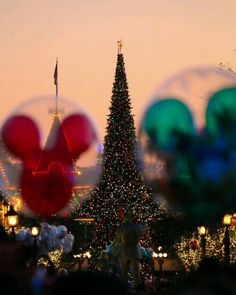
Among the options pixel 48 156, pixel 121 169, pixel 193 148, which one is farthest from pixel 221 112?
pixel 121 169

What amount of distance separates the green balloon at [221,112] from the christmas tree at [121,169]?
96.2 feet

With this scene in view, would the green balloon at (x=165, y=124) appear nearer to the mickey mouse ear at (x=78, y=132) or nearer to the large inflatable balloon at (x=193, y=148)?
the large inflatable balloon at (x=193, y=148)

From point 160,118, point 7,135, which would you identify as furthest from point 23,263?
point 7,135

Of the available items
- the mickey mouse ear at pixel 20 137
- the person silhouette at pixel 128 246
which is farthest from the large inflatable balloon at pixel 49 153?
the person silhouette at pixel 128 246

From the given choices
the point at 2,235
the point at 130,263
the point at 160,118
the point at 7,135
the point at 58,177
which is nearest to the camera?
the point at 2,235

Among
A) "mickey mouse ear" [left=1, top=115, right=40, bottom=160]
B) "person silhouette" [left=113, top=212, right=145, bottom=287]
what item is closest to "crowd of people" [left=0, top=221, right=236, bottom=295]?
"person silhouette" [left=113, top=212, right=145, bottom=287]

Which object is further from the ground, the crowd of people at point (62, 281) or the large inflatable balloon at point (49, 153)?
the large inflatable balloon at point (49, 153)

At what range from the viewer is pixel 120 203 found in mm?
43344

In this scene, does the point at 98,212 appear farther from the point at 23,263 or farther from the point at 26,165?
the point at 23,263

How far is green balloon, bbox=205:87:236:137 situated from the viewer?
512 inches

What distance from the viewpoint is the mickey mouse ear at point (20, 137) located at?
101 feet

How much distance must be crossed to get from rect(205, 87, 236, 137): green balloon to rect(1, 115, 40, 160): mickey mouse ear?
1753 centimetres

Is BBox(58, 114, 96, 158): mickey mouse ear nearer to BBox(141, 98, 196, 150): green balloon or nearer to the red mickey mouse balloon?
the red mickey mouse balloon

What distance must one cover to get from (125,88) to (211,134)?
97.7 feet
